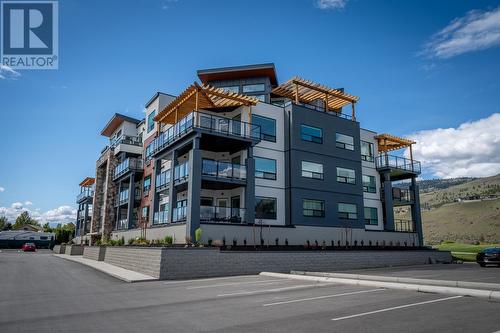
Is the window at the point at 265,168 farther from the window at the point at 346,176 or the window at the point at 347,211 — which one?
the window at the point at 347,211

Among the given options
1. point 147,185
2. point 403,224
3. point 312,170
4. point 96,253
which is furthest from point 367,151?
point 96,253

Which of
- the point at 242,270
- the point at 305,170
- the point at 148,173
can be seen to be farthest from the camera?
the point at 148,173

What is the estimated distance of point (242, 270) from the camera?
69.4 ft

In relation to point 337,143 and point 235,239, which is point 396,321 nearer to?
point 235,239

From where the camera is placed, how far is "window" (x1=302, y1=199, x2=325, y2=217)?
96.6 feet

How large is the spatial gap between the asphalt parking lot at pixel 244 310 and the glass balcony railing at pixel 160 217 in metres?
12.3

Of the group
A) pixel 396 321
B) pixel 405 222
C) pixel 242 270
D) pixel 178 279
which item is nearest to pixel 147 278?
pixel 178 279

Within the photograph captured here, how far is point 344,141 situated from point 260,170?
1005 centimetres

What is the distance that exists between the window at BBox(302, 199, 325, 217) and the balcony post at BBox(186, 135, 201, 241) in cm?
977

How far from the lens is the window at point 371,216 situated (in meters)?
35.1

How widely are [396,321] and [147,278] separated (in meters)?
13.8

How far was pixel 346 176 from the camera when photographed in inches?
1307

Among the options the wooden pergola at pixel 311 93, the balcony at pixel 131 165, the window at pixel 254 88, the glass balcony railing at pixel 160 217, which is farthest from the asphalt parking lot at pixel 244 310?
the window at pixel 254 88

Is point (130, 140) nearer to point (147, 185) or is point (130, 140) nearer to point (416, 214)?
point (147, 185)
